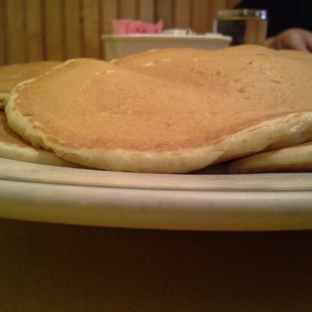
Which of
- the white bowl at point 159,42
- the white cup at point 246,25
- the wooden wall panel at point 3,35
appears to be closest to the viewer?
the white bowl at point 159,42

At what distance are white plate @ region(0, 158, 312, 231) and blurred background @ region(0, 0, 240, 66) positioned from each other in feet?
5.43

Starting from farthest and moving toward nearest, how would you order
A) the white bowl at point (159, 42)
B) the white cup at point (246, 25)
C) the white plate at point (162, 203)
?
the white cup at point (246, 25) < the white bowl at point (159, 42) < the white plate at point (162, 203)

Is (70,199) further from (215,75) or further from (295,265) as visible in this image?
(215,75)

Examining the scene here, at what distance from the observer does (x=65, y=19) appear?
73.4 inches

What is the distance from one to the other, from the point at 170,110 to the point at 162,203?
25 centimetres

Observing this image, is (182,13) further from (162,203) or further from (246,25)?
(162,203)

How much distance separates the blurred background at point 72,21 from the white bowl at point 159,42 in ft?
2.32

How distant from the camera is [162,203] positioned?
13.2 inches

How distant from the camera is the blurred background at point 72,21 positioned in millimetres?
1833

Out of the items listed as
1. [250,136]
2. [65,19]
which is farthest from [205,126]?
[65,19]

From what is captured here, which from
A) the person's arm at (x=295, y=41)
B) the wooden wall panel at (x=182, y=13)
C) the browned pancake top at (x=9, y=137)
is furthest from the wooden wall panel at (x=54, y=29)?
the browned pancake top at (x=9, y=137)

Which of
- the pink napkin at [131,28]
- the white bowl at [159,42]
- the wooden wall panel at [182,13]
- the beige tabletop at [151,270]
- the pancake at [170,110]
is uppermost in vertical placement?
the wooden wall panel at [182,13]

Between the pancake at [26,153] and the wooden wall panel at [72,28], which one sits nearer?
the pancake at [26,153]

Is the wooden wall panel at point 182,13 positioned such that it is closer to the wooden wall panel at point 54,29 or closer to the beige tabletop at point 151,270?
the wooden wall panel at point 54,29
